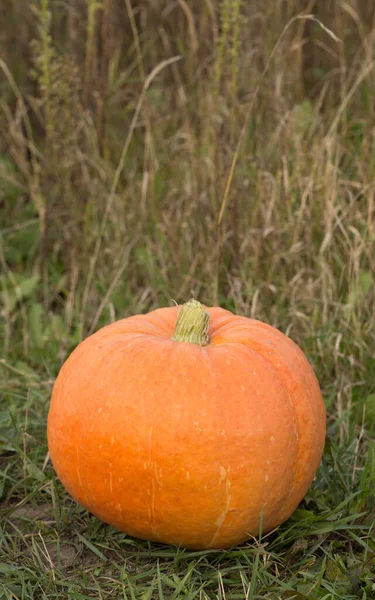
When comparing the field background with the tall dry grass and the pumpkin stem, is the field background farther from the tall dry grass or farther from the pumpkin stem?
the pumpkin stem

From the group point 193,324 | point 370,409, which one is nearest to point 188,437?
point 193,324

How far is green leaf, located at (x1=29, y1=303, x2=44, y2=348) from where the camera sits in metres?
3.49

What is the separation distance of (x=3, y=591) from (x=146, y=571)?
36 centimetres

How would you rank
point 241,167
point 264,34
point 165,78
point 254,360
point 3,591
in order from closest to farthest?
point 3,591 → point 254,360 → point 241,167 → point 264,34 → point 165,78

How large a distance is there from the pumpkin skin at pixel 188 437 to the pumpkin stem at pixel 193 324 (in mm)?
44

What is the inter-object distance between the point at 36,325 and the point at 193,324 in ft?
5.04

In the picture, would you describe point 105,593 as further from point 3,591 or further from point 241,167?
point 241,167

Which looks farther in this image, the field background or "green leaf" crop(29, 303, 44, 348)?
"green leaf" crop(29, 303, 44, 348)

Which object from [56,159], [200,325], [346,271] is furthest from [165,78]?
[200,325]

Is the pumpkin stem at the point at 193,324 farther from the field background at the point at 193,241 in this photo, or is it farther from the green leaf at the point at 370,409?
the green leaf at the point at 370,409

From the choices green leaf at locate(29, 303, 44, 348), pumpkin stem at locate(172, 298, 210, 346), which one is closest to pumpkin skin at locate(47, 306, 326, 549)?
pumpkin stem at locate(172, 298, 210, 346)

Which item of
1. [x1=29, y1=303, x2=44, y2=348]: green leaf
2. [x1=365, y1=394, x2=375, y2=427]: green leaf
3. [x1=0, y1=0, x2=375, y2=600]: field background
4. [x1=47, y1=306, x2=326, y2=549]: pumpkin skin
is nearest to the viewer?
[x1=47, y1=306, x2=326, y2=549]: pumpkin skin

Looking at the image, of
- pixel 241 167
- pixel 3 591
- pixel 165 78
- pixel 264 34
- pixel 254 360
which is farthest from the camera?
pixel 165 78

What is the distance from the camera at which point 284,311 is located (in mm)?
3262
